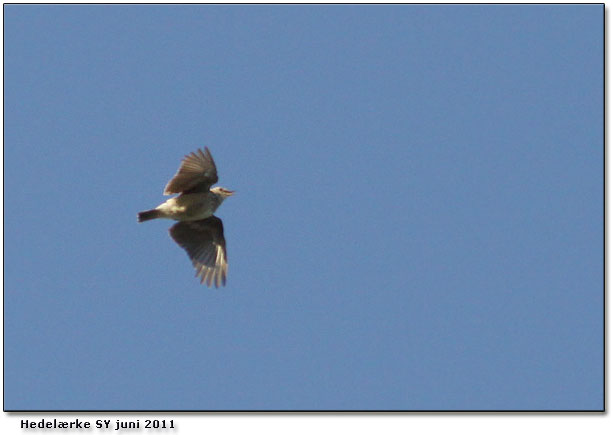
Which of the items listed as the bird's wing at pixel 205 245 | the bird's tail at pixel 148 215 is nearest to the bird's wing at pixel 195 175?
the bird's tail at pixel 148 215

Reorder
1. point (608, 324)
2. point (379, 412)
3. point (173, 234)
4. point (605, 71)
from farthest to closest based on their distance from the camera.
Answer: point (173, 234), point (605, 71), point (608, 324), point (379, 412)

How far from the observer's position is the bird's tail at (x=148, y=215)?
564 inches

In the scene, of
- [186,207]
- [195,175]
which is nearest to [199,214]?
[186,207]

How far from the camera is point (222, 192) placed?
14.9 meters

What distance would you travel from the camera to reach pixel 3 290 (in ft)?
42.8

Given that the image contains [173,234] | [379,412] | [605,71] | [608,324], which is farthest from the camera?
[173,234]

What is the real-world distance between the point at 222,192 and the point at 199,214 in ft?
1.67

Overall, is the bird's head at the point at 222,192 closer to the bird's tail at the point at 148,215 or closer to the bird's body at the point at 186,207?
the bird's body at the point at 186,207

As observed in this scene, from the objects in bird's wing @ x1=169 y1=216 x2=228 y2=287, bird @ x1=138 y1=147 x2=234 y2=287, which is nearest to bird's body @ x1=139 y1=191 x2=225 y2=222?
bird @ x1=138 y1=147 x2=234 y2=287

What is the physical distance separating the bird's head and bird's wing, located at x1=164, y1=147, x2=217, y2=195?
0.21 m
